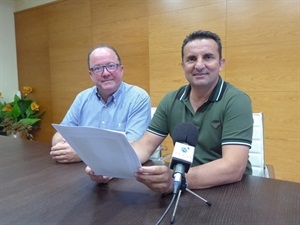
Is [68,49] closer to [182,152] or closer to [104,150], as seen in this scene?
[104,150]

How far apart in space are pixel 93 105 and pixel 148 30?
4.92ft

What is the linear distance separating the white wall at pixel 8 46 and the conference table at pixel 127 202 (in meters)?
3.79

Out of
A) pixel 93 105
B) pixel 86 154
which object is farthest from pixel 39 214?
pixel 93 105

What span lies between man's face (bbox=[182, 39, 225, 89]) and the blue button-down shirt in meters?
0.50

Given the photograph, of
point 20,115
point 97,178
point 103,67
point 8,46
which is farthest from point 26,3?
point 97,178

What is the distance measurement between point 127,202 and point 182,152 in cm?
25

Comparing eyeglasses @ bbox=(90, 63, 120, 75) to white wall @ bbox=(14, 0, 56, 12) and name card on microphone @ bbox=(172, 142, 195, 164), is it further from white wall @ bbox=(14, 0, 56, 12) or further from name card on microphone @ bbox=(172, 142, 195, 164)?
white wall @ bbox=(14, 0, 56, 12)

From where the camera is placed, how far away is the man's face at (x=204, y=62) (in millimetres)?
1185

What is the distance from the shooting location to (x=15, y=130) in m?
3.82

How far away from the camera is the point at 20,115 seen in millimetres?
4098

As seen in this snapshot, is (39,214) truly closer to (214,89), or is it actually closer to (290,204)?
(290,204)

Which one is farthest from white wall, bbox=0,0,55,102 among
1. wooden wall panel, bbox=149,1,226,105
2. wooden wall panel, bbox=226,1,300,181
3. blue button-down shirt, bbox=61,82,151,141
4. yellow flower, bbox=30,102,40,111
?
wooden wall panel, bbox=226,1,300,181

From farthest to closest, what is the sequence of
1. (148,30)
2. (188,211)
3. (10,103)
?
(10,103)
(148,30)
(188,211)

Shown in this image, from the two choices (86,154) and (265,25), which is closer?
(86,154)
